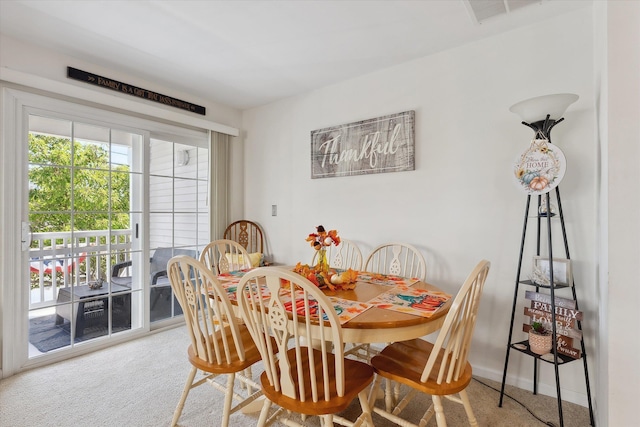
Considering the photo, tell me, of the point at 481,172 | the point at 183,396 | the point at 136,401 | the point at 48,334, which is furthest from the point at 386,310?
the point at 48,334

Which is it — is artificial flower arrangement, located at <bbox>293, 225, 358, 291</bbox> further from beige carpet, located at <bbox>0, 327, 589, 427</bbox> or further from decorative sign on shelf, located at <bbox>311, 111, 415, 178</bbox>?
decorative sign on shelf, located at <bbox>311, 111, 415, 178</bbox>

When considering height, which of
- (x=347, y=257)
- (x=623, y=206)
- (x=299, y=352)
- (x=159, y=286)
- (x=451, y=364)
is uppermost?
(x=623, y=206)

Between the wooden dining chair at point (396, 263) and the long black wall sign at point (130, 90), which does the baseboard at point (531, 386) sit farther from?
the long black wall sign at point (130, 90)

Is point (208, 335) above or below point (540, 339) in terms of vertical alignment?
above

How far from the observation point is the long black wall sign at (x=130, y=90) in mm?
2604

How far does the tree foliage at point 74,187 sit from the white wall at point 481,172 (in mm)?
1995

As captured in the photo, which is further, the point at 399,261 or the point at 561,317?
the point at 399,261

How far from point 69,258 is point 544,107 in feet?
12.2

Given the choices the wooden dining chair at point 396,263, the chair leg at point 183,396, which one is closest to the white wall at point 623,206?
the wooden dining chair at point 396,263

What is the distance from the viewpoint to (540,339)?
6.05ft

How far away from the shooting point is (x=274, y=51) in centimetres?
255

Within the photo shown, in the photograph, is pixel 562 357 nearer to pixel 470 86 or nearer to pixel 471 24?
pixel 470 86

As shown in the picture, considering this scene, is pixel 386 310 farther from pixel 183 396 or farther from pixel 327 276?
pixel 183 396

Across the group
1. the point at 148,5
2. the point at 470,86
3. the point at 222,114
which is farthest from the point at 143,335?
the point at 470,86
